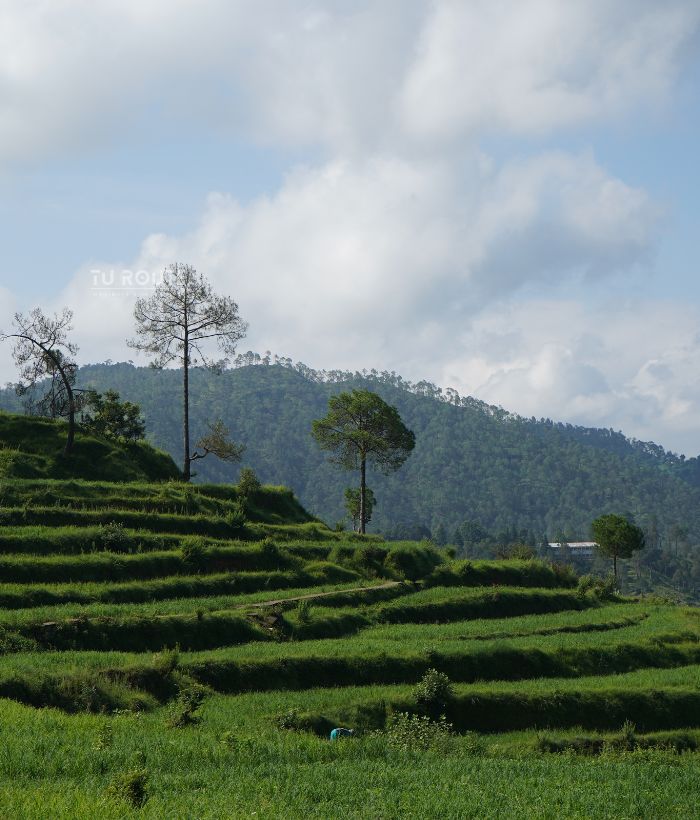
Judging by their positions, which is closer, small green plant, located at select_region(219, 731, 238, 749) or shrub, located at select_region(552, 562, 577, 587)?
small green plant, located at select_region(219, 731, 238, 749)

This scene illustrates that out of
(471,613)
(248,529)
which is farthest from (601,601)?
(248,529)

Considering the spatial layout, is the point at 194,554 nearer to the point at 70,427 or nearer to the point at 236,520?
the point at 236,520

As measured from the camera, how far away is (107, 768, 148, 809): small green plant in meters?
12.9

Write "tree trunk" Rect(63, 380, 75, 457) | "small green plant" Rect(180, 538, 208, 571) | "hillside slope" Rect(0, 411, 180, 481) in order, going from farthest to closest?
1. "tree trunk" Rect(63, 380, 75, 457)
2. "hillside slope" Rect(0, 411, 180, 481)
3. "small green plant" Rect(180, 538, 208, 571)

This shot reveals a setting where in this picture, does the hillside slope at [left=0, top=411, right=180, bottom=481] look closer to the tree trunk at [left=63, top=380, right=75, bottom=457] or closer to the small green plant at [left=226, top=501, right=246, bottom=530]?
the tree trunk at [left=63, top=380, right=75, bottom=457]

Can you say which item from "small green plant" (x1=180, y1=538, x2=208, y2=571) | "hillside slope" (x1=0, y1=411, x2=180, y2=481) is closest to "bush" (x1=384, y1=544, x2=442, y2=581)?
"small green plant" (x1=180, y1=538, x2=208, y2=571)

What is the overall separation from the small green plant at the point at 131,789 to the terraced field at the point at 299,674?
4cm

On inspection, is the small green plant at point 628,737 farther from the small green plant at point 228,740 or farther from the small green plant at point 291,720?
the small green plant at point 228,740

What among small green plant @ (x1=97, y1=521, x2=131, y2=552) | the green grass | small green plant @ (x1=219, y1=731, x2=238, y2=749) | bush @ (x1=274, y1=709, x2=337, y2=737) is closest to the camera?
the green grass

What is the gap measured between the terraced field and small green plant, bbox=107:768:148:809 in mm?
39

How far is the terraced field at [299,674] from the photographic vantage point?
1565 centimetres

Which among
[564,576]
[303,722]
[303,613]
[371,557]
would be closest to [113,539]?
[303,613]

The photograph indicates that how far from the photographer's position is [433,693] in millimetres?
28047

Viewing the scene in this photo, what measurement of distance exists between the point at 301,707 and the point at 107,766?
1078 centimetres
